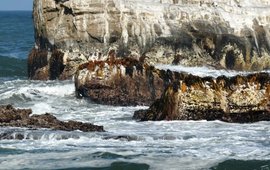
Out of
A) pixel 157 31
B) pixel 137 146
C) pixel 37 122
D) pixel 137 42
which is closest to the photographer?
pixel 137 146

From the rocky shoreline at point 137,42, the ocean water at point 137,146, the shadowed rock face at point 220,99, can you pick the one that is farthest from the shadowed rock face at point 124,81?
the shadowed rock face at point 220,99

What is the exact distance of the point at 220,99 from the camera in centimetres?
2038

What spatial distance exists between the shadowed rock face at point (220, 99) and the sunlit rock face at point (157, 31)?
8350 millimetres

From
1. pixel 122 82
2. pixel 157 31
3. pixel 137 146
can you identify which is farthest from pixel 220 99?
pixel 157 31

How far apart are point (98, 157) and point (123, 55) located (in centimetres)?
1277

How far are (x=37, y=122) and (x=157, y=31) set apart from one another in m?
10.4

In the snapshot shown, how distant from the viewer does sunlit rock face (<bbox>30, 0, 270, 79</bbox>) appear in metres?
29.0

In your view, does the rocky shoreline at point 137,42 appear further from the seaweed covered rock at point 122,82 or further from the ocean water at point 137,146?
the ocean water at point 137,146

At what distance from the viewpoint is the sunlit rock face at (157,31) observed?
29.0 m

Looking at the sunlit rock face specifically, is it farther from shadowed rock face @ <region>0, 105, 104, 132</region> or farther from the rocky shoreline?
shadowed rock face @ <region>0, 105, 104, 132</region>

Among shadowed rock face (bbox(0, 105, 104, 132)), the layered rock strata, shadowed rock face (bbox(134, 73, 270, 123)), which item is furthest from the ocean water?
the layered rock strata

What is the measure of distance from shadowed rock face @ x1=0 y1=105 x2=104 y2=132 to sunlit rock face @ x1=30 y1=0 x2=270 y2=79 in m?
8.48

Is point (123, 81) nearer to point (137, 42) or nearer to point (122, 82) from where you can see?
point (122, 82)

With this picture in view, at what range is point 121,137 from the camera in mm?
18125
